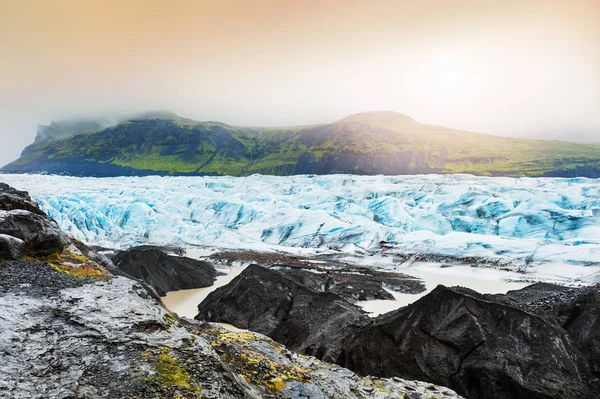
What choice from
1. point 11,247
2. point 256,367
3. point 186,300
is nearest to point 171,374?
point 256,367

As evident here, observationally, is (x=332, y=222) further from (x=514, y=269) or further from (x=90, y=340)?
(x=90, y=340)

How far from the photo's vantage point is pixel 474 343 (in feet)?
39.5

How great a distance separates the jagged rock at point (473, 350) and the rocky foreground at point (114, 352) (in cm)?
317

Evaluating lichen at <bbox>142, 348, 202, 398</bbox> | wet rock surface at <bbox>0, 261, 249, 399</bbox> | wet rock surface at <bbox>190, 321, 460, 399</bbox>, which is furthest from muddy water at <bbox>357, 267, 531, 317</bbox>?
lichen at <bbox>142, 348, 202, 398</bbox>

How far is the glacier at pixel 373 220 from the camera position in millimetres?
40844

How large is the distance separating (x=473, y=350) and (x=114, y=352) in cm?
1142

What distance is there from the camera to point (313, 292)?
72.4ft

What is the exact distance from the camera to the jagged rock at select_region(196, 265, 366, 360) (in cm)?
1606

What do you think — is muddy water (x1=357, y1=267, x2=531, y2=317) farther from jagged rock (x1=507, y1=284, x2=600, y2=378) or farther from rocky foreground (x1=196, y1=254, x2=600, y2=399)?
jagged rock (x1=507, y1=284, x2=600, y2=378)

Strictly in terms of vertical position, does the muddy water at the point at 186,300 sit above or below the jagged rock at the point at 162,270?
below

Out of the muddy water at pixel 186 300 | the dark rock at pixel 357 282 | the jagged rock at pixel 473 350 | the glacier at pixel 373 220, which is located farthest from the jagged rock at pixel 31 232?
the glacier at pixel 373 220

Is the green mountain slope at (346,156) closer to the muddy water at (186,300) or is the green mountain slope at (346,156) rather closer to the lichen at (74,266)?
the muddy water at (186,300)

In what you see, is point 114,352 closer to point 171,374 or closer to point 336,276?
point 171,374

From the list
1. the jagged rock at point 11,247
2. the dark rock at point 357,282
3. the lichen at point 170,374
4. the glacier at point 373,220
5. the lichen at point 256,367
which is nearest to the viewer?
the lichen at point 170,374
